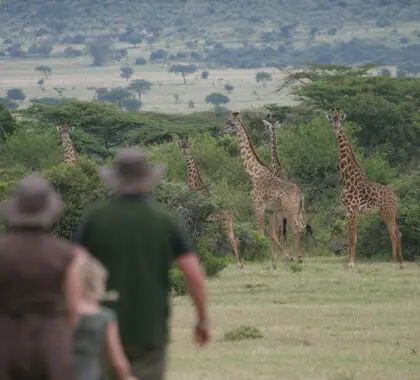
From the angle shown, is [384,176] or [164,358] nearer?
[164,358]

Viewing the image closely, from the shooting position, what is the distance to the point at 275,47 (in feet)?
575

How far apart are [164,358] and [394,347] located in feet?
18.5

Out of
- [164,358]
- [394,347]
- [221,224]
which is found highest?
[164,358]

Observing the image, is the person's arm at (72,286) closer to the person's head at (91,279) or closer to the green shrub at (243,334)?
the person's head at (91,279)

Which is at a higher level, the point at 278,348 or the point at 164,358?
the point at 164,358

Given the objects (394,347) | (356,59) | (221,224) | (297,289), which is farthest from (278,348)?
(356,59)

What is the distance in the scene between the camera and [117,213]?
6672mm

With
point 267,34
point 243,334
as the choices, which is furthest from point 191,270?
point 267,34

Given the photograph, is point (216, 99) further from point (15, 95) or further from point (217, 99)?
point (15, 95)

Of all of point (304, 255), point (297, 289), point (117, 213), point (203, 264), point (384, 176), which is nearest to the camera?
point (117, 213)

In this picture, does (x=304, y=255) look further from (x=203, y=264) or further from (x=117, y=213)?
(x=117, y=213)

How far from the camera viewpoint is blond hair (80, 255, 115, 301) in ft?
19.3

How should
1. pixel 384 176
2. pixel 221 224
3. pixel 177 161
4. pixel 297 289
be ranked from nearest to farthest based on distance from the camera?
1. pixel 297 289
2. pixel 221 224
3. pixel 384 176
4. pixel 177 161

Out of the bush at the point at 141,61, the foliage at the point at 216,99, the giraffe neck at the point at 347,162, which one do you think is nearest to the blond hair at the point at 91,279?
the giraffe neck at the point at 347,162
